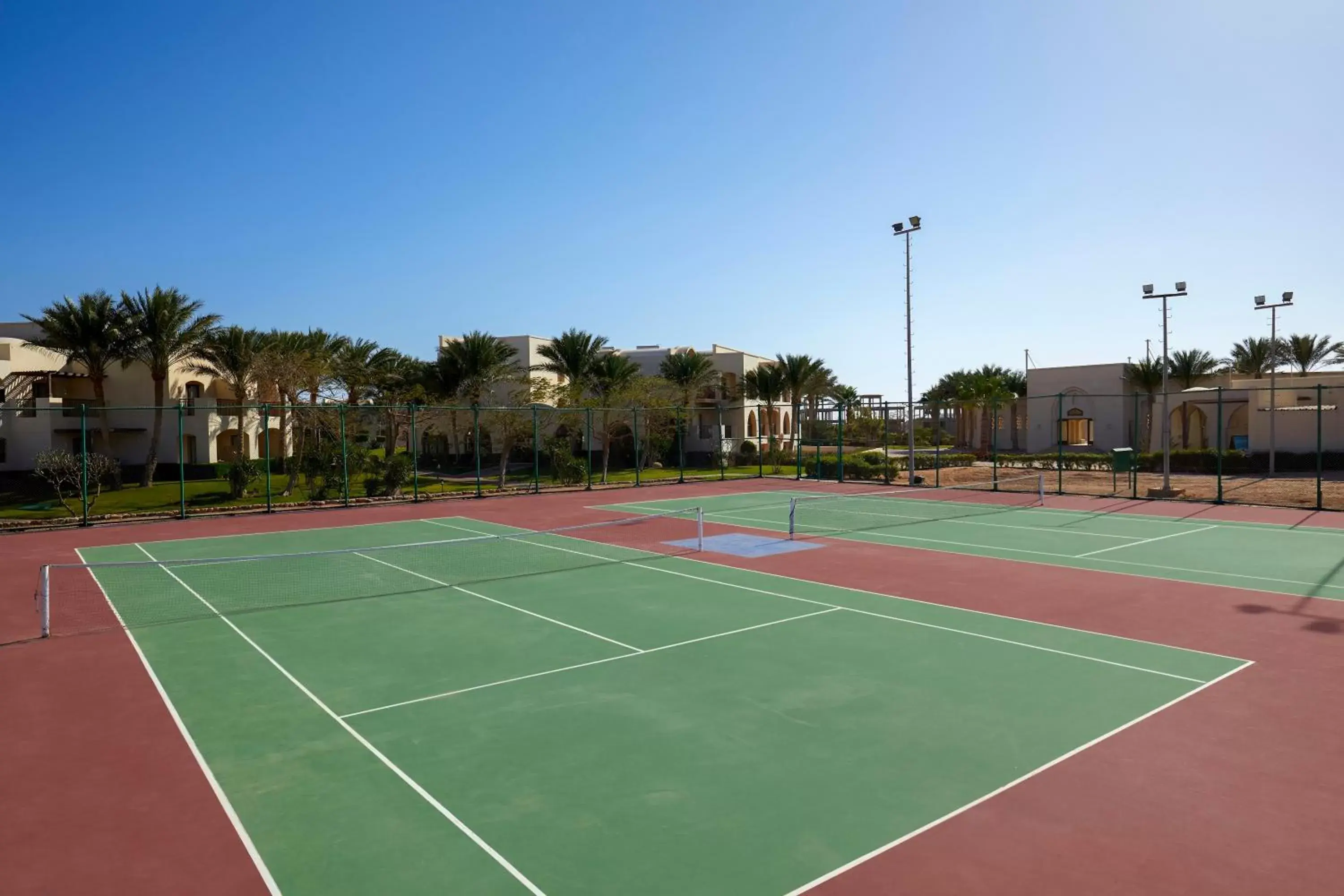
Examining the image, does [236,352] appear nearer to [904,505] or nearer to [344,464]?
[344,464]

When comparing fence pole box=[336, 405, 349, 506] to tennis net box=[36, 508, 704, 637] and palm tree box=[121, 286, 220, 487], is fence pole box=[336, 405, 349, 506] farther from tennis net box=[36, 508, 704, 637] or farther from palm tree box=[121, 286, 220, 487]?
palm tree box=[121, 286, 220, 487]

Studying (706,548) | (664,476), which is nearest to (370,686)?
(706,548)

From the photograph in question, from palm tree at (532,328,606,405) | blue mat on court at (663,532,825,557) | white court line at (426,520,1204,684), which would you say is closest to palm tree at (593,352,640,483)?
palm tree at (532,328,606,405)

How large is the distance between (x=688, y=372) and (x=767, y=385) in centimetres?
528

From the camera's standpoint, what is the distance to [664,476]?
39062 millimetres

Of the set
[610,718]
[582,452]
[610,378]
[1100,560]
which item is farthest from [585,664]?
[582,452]

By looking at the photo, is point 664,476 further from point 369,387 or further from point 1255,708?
point 1255,708

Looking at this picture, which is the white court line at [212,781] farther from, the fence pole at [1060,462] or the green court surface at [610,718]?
the fence pole at [1060,462]

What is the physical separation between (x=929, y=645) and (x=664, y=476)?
97.2 feet

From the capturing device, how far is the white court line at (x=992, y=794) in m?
4.80

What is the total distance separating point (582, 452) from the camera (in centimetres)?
5606

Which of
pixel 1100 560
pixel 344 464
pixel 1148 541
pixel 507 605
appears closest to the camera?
pixel 507 605

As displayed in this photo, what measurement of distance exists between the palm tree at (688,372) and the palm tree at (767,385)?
2713mm

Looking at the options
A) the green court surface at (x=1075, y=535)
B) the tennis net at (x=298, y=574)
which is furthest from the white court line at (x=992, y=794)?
the tennis net at (x=298, y=574)
